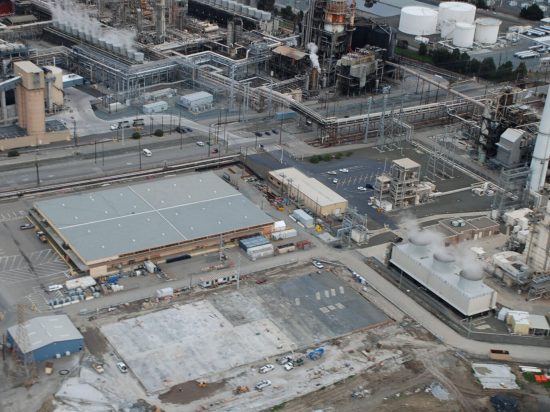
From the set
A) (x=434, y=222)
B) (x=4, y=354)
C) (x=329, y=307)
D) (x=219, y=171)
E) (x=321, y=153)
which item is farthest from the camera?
(x=321, y=153)

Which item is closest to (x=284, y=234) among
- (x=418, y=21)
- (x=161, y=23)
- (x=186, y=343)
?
(x=186, y=343)

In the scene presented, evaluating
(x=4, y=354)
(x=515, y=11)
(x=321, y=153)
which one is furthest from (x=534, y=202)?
(x=515, y=11)

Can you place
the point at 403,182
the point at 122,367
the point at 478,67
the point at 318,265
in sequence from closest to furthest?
the point at 122,367 → the point at 318,265 → the point at 403,182 → the point at 478,67

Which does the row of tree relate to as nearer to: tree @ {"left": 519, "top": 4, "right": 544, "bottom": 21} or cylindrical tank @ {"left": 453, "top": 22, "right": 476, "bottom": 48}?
cylindrical tank @ {"left": 453, "top": 22, "right": 476, "bottom": 48}

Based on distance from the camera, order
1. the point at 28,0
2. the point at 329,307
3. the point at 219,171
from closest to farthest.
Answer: the point at 329,307 < the point at 219,171 < the point at 28,0

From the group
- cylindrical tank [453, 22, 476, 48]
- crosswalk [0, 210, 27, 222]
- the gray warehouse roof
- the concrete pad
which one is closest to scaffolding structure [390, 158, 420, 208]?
the concrete pad

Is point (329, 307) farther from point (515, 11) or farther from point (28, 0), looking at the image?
point (515, 11)

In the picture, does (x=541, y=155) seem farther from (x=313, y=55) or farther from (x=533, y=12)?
(x=533, y=12)
